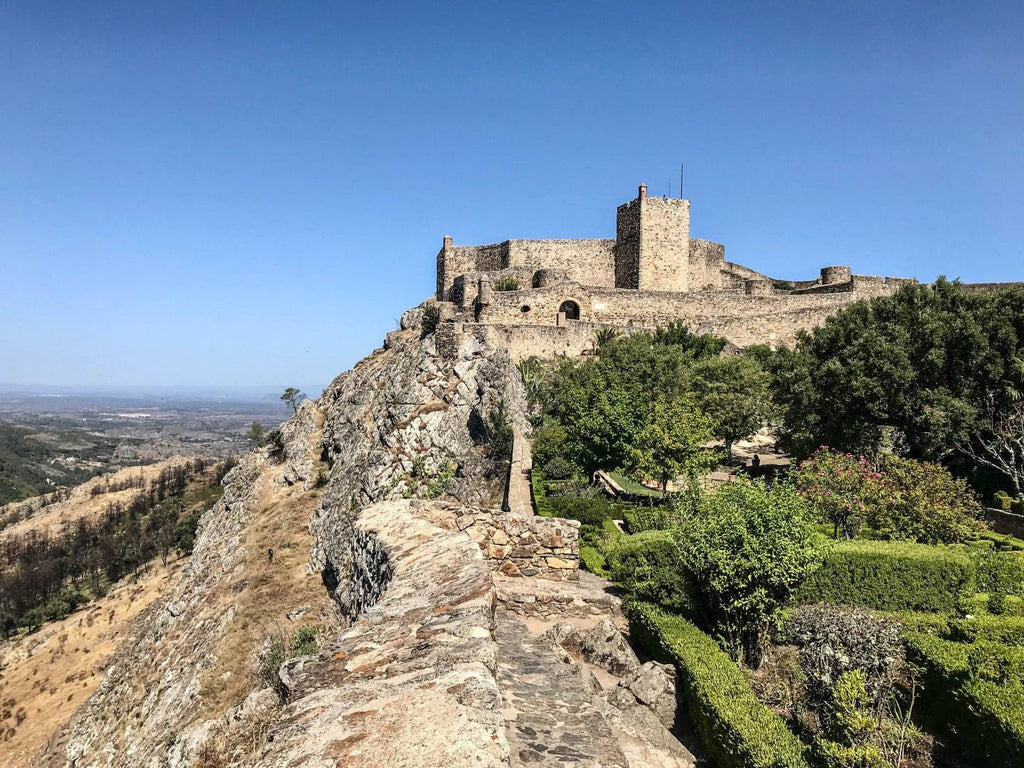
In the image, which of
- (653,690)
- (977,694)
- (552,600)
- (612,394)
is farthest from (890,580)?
(612,394)

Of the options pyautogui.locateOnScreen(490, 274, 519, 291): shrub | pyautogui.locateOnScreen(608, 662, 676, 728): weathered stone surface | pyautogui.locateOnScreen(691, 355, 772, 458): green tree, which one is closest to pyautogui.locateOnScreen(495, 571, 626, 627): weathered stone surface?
pyautogui.locateOnScreen(608, 662, 676, 728): weathered stone surface

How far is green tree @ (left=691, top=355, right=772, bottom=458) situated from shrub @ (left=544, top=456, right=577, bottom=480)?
20.4 feet

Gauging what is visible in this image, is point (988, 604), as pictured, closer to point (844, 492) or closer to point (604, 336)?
point (844, 492)

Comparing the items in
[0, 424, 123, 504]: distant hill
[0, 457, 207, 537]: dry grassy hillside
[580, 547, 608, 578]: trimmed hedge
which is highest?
[580, 547, 608, 578]: trimmed hedge

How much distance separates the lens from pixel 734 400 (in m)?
24.3

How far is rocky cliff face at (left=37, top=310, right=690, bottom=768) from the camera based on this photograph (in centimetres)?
354

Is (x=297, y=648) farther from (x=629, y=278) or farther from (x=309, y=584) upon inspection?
(x=629, y=278)

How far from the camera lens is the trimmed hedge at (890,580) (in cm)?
1106

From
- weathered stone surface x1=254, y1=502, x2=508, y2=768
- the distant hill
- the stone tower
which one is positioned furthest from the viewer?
the distant hill

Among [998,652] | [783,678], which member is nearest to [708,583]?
[783,678]

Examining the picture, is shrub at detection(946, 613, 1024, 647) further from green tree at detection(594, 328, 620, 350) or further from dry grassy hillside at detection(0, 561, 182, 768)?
dry grassy hillside at detection(0, 561, 182, 768)

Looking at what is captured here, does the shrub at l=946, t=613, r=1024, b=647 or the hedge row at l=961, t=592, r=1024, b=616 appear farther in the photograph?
the hedge row at l=961, t=592, r=1024, b=616

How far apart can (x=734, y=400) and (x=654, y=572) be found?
51.0 feet

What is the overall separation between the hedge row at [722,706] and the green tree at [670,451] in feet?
27.7
